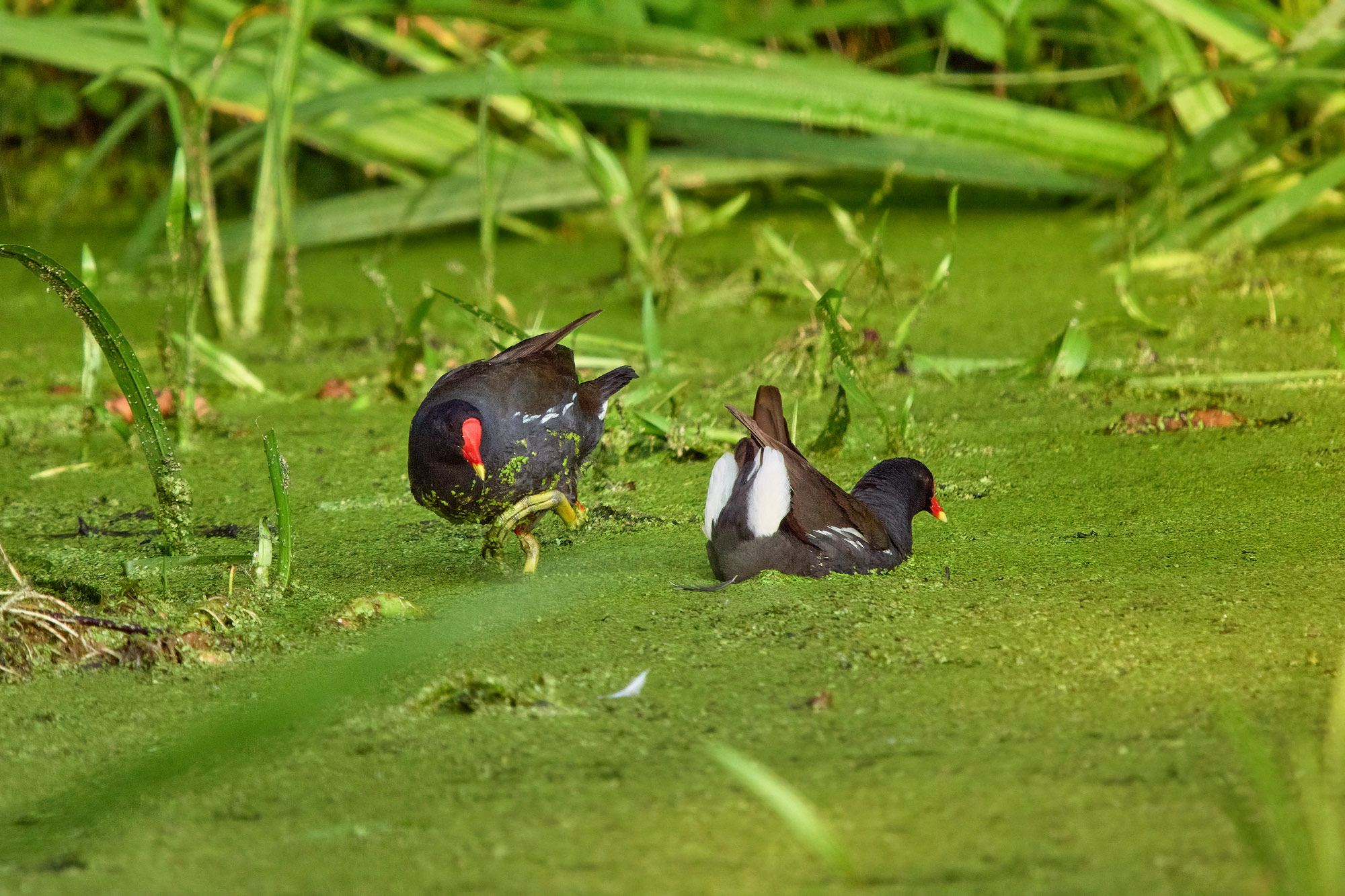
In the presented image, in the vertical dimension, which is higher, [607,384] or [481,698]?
[607,384]

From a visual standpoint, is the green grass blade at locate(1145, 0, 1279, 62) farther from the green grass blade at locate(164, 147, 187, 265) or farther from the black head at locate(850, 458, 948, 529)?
the green grass blade at locate(164, 147, 187, 265)

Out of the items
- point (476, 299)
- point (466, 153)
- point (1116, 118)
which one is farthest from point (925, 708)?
point (1116, 118)

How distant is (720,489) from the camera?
1716 millimetres

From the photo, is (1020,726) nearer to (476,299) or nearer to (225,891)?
(225,891)

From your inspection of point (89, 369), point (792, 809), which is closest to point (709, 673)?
point (792, 809)

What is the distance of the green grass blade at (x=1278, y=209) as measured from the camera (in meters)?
2.95

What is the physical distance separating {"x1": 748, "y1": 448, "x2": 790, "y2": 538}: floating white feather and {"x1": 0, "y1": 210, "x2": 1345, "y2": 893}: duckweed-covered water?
8cm

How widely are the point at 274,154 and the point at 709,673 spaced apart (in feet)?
6.33

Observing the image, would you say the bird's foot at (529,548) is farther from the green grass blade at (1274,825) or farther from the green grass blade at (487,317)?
the green grass blade at (1274,825)

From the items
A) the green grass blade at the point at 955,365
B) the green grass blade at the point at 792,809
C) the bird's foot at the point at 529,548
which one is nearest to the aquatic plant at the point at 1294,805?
the green grass blade at the point at 792,809

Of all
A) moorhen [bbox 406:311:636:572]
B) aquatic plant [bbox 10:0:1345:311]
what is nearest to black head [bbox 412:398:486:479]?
moorhen [bbox 406:311:636:572]

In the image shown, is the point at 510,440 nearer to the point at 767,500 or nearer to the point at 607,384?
the point at 607,384

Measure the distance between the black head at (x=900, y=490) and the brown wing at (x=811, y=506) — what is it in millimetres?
73

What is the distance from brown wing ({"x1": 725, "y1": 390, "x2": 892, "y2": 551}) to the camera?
1631 mm
